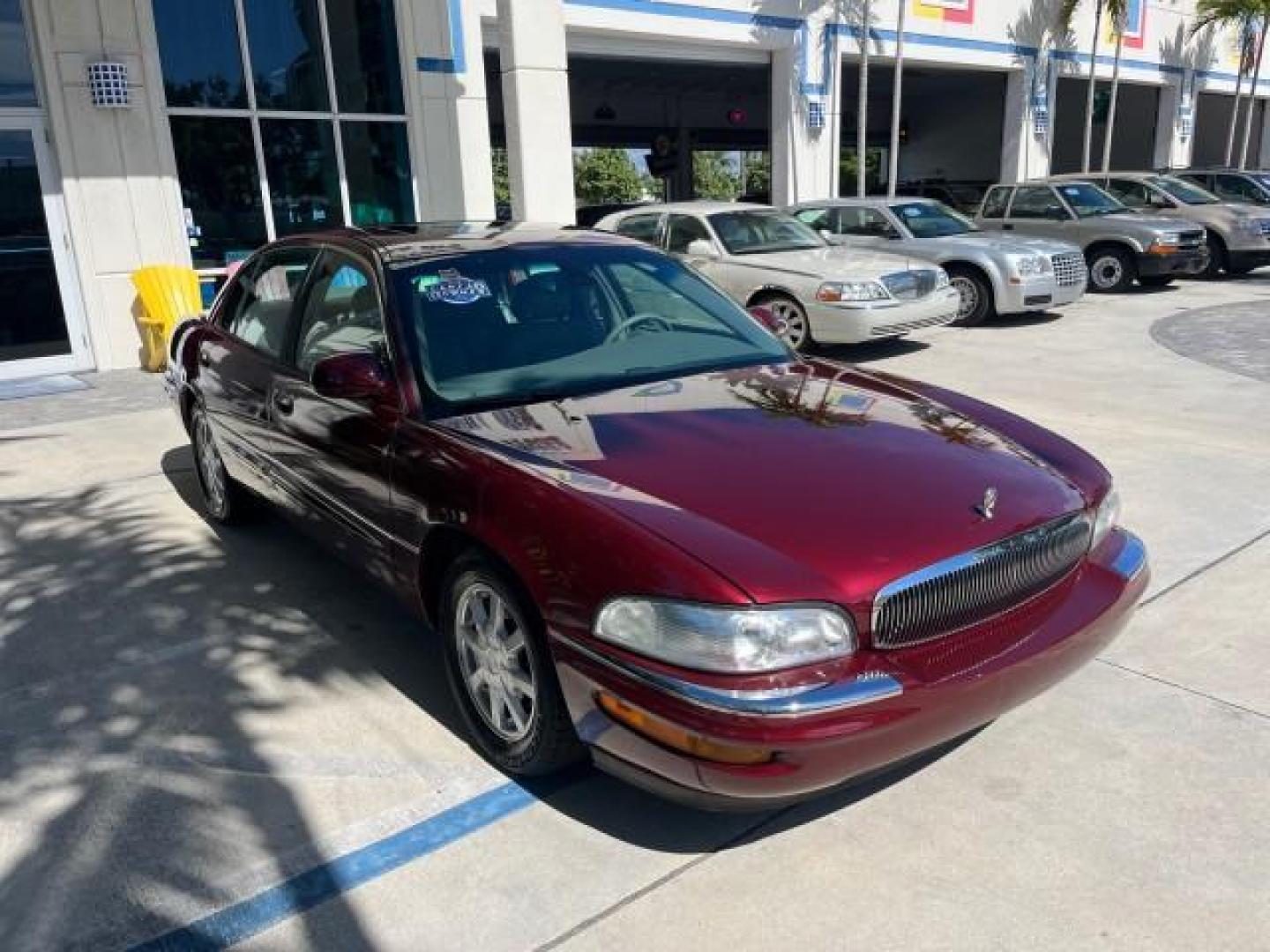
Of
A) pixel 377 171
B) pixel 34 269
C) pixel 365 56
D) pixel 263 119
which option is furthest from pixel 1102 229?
pixel 34 269

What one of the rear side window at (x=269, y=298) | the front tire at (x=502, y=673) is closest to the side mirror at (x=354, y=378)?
the front tire at (x=502, y=673)

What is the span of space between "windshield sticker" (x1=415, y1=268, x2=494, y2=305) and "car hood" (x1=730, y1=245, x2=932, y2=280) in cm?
644

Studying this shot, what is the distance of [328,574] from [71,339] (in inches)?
303

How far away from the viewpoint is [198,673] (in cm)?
389

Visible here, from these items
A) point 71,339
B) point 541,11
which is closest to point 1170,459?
point 541,11

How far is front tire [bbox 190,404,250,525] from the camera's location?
531 centimetres

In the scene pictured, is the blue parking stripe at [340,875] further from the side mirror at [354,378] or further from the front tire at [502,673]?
the side mirror at [354,378]

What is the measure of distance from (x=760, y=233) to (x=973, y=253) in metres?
2.62

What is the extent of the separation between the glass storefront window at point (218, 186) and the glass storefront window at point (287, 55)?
1.85ft

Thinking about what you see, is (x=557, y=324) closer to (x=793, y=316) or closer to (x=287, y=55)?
(x=793, y=316)

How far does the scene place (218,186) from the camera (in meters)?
11.3

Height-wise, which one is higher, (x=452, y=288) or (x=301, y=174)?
(x=301, y=174)

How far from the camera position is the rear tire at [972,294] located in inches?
459

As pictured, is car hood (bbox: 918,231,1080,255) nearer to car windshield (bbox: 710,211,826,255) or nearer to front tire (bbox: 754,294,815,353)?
car windshield (bbox: 710,211,826,255)
